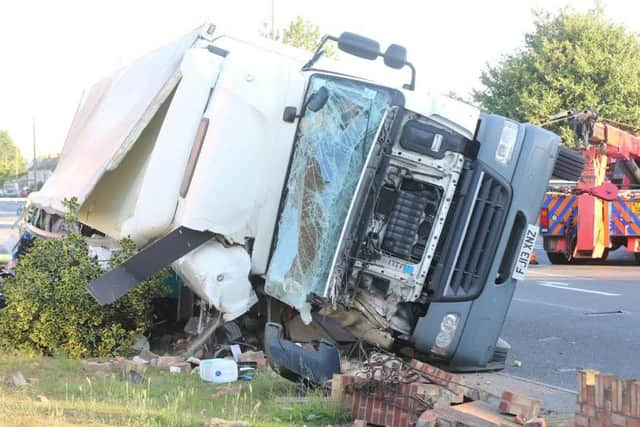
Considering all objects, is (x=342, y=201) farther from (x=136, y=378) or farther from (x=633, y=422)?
(x=633, y=422)

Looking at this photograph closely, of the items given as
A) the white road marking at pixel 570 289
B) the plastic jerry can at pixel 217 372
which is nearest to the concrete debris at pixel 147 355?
the plastic jerry can at pixel 217 372

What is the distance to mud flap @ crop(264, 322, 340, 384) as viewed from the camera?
501 centimetres

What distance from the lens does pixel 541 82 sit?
27.3 meters

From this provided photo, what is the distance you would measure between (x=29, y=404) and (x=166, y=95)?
252cm

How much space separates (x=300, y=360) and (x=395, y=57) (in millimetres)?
2195

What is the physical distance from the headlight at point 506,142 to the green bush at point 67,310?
267 centimetres

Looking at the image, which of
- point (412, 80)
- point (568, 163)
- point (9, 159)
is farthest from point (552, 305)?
point (9, 159)

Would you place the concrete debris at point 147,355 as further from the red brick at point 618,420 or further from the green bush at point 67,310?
the red brick at point 618,420

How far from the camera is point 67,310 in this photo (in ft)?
19.5

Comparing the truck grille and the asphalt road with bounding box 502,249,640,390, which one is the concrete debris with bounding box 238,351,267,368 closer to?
the truck grille

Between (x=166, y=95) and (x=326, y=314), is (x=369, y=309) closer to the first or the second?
(x=326, y=314)

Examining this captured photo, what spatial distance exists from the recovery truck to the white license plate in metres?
9.33

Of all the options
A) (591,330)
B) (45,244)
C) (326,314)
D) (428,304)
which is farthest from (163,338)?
(591,330)

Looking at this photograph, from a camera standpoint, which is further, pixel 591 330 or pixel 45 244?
pixel 591 330
